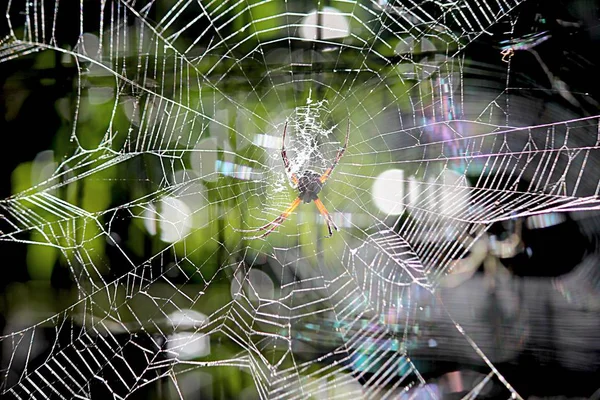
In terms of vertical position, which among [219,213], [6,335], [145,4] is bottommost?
[6,335]

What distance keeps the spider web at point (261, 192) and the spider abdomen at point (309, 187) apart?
0.04 metres

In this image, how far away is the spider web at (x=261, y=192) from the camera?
0.76 m

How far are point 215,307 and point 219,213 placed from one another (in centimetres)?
24

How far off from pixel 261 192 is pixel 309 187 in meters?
0.15

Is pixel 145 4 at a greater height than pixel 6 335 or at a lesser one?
greater

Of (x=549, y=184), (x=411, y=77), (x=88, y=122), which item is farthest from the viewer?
(x=88, y=122)

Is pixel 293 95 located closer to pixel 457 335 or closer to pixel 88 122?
pixel 88 122

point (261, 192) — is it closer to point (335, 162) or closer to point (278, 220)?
point (278, 220)

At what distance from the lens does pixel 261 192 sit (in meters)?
0.93

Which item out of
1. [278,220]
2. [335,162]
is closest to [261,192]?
[278,220]

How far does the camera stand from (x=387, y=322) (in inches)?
33.9

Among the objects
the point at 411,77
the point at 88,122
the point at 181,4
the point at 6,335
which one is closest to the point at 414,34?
the point at 411,77

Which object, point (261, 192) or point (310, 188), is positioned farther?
point (261, 192)

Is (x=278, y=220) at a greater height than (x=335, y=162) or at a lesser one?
lesser
